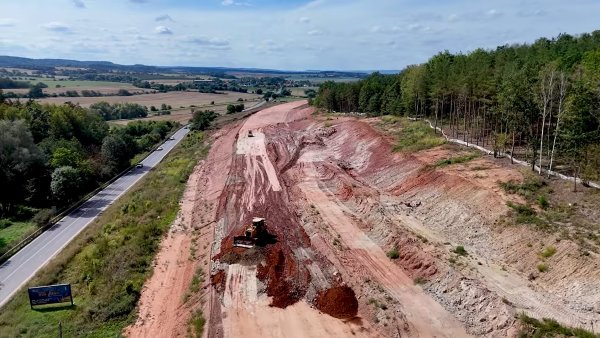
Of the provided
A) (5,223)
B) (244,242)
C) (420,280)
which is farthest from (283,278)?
(5,223)

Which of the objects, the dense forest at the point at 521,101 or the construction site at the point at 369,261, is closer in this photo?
the construction site at the point at 369,261

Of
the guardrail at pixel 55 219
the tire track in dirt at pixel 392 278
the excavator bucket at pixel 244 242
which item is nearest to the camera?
the tire track in dirt at pixel 392 278

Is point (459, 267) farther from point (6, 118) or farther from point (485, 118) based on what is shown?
point (6, 118)

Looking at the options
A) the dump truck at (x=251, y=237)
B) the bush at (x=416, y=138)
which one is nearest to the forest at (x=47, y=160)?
the dump truck at (x=251, y=237)

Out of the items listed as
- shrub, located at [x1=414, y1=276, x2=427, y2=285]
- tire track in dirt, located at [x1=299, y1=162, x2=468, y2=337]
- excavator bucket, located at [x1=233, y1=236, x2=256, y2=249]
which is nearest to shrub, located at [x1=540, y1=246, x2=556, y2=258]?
shrub, located at [x1=414, y1=276, x2=427, y2=285]

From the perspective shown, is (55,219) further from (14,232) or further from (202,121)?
(202,121)

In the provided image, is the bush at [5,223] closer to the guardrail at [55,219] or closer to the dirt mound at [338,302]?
the guardrail at [55,219]

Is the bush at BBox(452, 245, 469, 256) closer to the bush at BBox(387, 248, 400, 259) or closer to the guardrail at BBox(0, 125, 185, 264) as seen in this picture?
the bush at BBox(387, 248, 400, 259)
